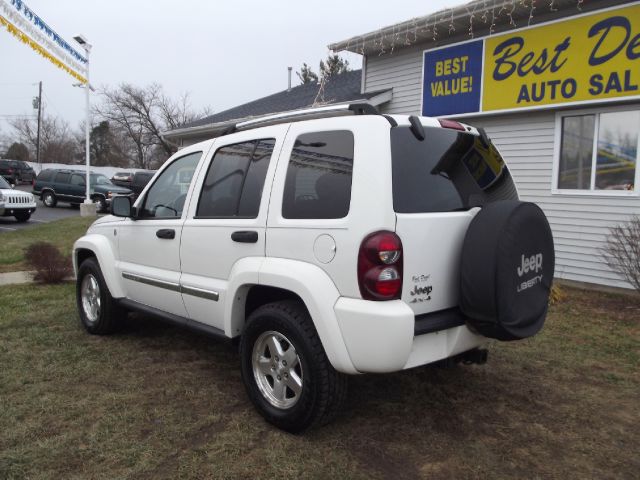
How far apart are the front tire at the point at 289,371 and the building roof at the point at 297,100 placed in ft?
25.9

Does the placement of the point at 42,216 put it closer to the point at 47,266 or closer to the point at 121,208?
the point at 47,266

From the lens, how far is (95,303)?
5.06 meters

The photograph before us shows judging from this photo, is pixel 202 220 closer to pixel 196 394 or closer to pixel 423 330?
pixel 196 394

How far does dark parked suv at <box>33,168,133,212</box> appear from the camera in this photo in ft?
72.7

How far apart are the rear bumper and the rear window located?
56cm

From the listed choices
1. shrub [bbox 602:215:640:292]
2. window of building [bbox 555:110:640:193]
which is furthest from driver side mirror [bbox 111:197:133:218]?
window of building [bbox 555:110:640:193]

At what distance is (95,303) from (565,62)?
24.0 feet

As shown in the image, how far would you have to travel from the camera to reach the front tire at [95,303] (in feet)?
15.9

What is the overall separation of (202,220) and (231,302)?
71 centimetres

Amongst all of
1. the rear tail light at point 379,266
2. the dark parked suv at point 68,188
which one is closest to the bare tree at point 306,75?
the dark parked suv at point 68,188

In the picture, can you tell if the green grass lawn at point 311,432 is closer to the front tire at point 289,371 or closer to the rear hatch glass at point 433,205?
the front tire at point 289,371

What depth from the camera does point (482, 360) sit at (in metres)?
3.41

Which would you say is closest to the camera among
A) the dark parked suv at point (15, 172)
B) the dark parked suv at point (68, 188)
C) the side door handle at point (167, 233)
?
the side door handle at point (167, 233)

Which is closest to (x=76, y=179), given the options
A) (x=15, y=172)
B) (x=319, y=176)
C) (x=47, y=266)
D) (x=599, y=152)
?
(x=47, y=266)
